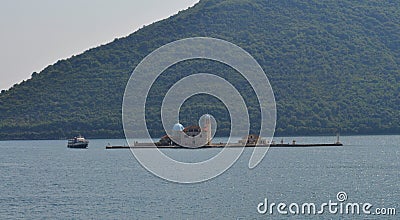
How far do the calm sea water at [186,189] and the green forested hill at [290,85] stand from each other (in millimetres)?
67907

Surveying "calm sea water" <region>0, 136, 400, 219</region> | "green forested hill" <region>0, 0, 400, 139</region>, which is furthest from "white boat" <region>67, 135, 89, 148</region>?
"calm sea water" <region>0, 136, 400, 219</region>

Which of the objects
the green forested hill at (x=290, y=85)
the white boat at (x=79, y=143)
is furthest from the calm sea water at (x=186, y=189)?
the green forested hill at (x=290, y=85)

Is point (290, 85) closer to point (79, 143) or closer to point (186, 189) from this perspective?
point (79, 143)

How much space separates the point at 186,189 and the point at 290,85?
110637 mm

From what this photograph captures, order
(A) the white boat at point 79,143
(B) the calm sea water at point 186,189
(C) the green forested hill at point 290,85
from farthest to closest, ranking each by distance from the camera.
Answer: (C) the green forested hill at point 290,85 → (A) the white boat at point 79,143 → (B) the calm sea water at point 186,189

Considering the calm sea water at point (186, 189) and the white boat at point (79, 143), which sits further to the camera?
the white boat at point (79, 143)

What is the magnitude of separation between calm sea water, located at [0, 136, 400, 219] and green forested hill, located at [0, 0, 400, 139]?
67907mm

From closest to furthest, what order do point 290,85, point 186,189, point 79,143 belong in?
point 186,189 < point 79,143 < point 290,85

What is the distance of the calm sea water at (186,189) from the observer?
5297cm

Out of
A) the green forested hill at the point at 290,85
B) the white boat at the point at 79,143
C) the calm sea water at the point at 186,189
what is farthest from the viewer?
the green forested hill at the point at 290,85

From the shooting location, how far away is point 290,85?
17262cm

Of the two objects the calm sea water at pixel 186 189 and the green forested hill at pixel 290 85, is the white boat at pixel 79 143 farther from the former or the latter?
the calm sea water at pixel 186 189

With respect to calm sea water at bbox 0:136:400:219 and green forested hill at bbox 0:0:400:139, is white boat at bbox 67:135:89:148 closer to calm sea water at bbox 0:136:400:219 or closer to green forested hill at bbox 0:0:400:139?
green forested hill at bbox 0:0:400:139

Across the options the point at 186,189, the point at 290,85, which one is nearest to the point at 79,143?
the point at 290,85
